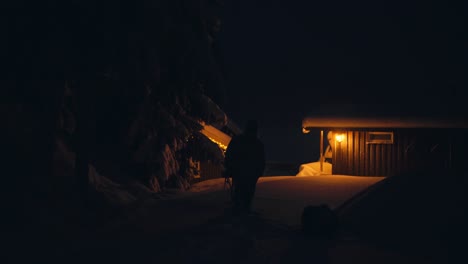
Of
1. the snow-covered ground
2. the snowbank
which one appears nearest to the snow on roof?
the snowbank

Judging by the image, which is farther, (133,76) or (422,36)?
(422,36)

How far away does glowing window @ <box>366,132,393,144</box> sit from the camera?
18766 mm

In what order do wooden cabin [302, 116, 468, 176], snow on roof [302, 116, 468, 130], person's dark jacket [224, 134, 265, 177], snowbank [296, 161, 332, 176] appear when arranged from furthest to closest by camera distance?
snowbank [296, 161, 332, 176], wooden cabin [302, 116, 468, 176], snow on roof [302, 116, 468, 130], person's dark jacket [224, 134, 265, 177]

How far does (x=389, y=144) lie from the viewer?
61.5 ft

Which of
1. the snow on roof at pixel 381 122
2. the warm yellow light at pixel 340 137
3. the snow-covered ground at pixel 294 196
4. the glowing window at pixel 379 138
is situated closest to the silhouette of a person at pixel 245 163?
the snow-covered ground at pixel 294 196

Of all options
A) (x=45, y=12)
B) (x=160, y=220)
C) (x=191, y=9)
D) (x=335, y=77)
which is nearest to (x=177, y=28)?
(x=191, y=9)

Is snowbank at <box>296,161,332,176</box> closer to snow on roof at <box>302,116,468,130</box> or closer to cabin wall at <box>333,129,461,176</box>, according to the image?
cabin wall at <box>333,129,461,176</box>

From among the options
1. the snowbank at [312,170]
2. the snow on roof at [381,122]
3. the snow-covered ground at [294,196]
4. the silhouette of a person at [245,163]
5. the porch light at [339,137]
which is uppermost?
the snow on roof at [381,122]

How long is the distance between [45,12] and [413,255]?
27.6ft

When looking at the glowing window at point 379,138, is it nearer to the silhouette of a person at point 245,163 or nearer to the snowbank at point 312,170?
the snowbank at point 312,170

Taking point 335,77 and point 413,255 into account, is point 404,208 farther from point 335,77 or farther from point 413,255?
point 335,77

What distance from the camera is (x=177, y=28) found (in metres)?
11.5

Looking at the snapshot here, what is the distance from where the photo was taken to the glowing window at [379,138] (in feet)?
61.6

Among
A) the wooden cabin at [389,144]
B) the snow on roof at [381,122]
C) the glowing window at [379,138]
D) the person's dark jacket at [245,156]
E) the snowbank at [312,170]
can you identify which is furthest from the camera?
the snowbank at [312,170]
